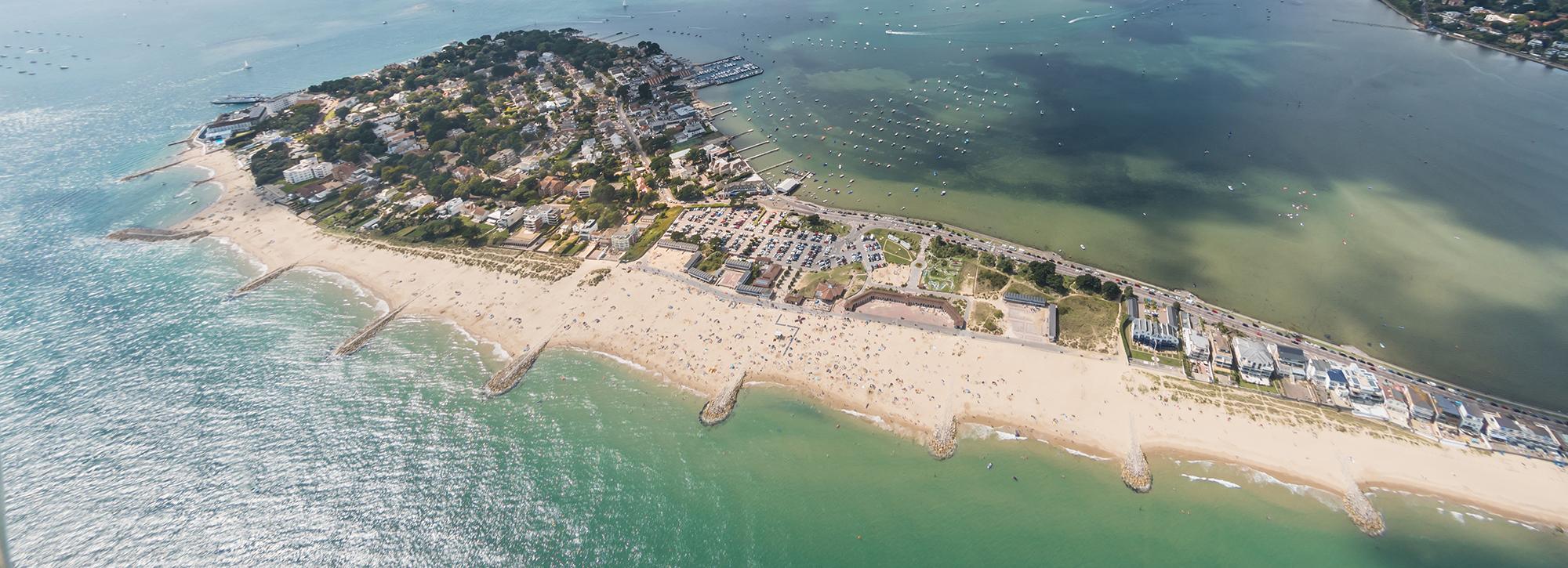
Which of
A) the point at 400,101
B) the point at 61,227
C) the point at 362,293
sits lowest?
the point at 362,293

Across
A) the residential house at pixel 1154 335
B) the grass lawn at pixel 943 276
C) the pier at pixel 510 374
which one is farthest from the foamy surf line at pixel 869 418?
the pier at pixel 510 374

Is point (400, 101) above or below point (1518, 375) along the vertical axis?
above

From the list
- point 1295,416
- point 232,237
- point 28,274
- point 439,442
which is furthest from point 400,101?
point 1295,416

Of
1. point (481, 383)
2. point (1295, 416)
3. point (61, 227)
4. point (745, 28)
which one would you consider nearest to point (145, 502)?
point (481, 383)

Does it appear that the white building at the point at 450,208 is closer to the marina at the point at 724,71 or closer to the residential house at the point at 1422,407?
the marina at the point at 724,71

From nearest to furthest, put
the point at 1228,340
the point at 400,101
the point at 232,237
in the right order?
the point at 1228,340 → the point at 232,237 → the point at 400,101

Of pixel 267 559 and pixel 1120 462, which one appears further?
pixel 1120 462

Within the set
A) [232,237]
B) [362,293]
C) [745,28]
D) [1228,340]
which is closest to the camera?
[1228,340]

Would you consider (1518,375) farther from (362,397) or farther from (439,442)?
(362,397)
